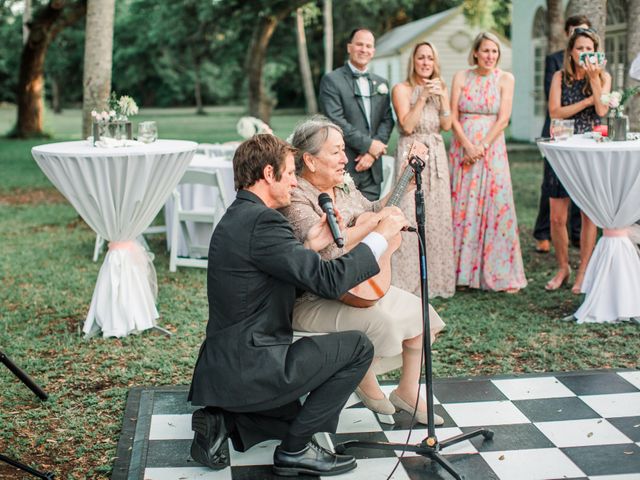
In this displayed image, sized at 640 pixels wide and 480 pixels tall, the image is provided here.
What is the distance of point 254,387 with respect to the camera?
3.37m

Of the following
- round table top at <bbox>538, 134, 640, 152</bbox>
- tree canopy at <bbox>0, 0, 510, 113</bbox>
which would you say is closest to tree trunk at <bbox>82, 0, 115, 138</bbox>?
round table top at <bbox>538, 134, 640, 152</bbox>

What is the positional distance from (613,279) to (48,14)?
17.9 m

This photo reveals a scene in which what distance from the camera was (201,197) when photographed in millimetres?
8148

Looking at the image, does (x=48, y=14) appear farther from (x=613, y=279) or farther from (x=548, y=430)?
(x=548, y=430)

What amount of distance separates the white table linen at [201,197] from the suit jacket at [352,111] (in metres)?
1.54

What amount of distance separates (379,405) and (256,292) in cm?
101

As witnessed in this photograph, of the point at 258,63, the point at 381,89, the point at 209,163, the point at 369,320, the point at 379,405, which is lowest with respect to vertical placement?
the point at 379,405

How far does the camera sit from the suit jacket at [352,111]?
6250 millimetres

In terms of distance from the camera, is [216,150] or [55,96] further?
[55,96]

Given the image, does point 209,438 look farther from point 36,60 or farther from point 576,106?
point 36,60

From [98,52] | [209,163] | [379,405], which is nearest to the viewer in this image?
[379,405]

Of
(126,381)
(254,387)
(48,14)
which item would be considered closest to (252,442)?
(254,387)

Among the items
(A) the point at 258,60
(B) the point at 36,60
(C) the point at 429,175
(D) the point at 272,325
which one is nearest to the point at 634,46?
(C) the point at 429,175

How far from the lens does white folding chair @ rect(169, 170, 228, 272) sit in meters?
7.25
